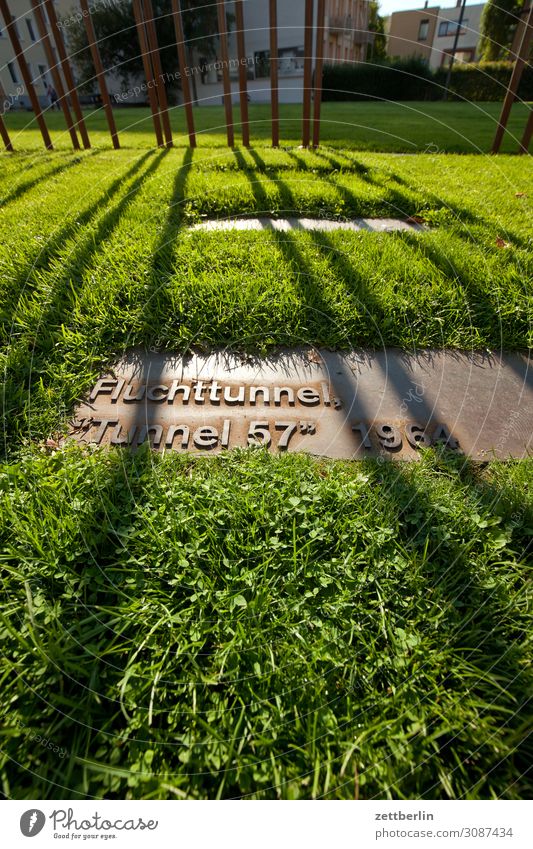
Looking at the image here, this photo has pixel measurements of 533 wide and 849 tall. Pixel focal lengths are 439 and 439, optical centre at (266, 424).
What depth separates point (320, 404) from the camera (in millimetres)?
2604

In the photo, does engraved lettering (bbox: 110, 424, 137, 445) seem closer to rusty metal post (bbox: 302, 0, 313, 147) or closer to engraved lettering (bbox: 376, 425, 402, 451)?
engraved lettering (bbox: 376, 425, 402, 451)

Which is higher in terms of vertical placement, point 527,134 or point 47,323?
point 47,323

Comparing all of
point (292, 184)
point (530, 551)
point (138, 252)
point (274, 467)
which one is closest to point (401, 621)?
point (530, 551)

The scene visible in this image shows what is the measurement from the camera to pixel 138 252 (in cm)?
385

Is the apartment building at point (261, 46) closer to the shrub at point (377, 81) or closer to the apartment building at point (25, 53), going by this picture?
the apartment building at point (25, 53)

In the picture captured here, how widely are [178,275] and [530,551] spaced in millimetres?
3034

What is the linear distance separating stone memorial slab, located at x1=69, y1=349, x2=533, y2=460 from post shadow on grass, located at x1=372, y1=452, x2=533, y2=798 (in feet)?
1.10

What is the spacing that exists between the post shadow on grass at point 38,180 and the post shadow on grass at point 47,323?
4.91 feet

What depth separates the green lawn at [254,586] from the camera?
1.34 metres

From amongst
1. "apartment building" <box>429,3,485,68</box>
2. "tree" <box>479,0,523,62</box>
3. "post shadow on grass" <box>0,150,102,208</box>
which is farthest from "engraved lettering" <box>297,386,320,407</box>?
"apartment building" <box>429,3,485,68</box>

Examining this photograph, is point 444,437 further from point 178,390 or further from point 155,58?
point 155,58

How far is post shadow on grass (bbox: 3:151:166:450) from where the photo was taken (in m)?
2.63

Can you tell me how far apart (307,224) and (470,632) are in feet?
13.9

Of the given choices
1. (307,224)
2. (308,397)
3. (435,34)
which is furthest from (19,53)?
(435,34)
